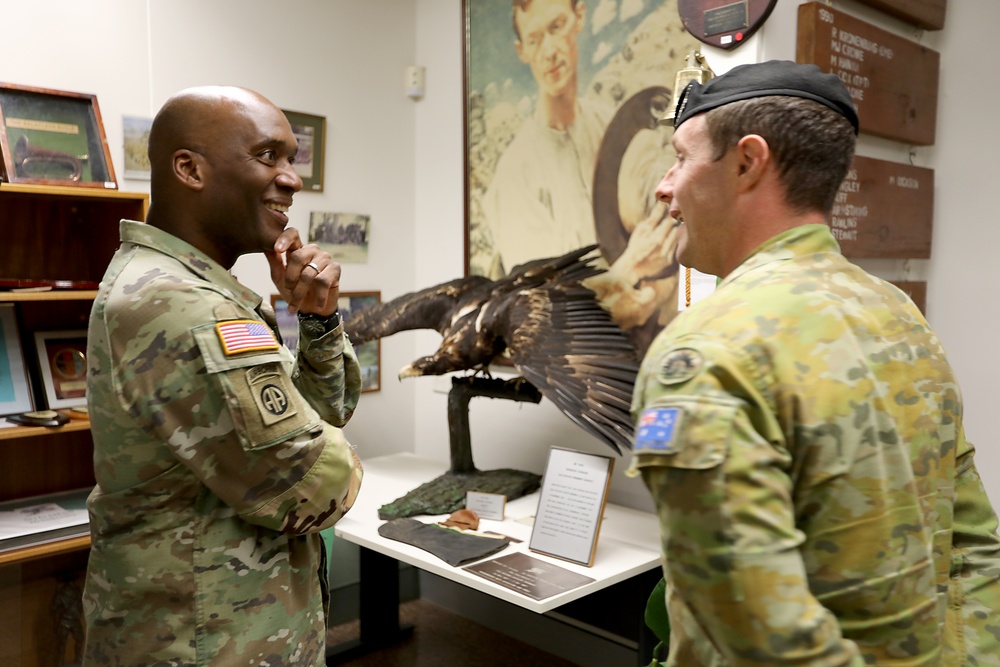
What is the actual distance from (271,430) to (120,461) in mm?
281

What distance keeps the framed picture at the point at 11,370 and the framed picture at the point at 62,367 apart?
0.05 metres

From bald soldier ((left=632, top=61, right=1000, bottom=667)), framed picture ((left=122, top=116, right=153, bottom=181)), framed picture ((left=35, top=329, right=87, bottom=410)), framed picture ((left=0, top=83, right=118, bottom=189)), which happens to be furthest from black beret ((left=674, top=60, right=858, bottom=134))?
framed picture ((left=122, top=116, right=153, bottom=181))

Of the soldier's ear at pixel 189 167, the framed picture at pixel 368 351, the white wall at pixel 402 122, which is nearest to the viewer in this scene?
the soldier's ear at pixel 189 167

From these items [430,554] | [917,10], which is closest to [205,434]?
[430,554]

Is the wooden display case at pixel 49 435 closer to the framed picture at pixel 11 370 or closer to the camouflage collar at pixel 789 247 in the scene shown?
the framed picture at pixel 11 370

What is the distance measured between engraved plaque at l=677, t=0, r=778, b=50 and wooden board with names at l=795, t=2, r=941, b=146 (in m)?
0.15

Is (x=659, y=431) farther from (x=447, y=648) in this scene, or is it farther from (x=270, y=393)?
(x=447, y=648)

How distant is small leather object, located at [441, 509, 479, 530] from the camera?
2402mm

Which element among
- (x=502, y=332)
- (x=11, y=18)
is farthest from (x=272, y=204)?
(x=11, y=18)

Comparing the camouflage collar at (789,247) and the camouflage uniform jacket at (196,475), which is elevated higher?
the camouflage collar at (789,247)

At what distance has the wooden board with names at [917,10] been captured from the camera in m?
2.34

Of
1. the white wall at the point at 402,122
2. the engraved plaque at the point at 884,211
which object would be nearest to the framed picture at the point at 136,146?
the white wall at the point at 402,122

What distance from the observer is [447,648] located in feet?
10.3

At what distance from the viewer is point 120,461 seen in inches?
49.1
